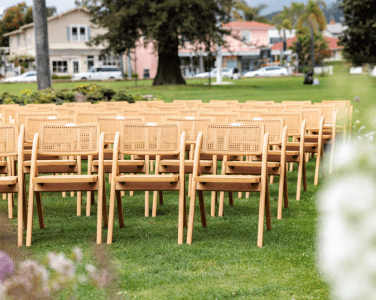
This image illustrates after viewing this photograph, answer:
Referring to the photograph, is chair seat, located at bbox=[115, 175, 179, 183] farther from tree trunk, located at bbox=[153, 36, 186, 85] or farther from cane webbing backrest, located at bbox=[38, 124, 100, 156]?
tree trunk, located at bbox=[153, 36, 186, 85]

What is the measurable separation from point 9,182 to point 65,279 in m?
4.07

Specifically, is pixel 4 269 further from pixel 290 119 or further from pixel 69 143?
pixel 290 119

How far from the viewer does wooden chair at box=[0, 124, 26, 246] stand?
15.6 ft

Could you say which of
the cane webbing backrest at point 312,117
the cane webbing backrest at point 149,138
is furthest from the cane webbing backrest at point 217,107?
the cane webbing backrest at point 149,138

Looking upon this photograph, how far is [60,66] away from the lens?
65875 millimetres

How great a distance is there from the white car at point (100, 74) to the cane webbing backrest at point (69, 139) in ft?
175

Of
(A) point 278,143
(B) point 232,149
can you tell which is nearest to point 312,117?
(A) point 278,143

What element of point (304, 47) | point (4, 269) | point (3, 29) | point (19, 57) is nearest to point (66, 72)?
point (19, 57)

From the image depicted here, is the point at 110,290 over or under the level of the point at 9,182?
over

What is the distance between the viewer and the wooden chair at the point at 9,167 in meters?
4.75

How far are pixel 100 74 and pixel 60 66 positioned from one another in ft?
30.2

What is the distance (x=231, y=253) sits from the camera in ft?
14.8

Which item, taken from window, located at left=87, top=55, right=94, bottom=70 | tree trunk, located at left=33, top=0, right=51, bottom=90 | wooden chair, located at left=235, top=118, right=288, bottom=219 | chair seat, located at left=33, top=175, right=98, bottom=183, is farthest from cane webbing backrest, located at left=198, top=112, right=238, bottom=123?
window, located at left=87, top=55, right=94, bottom=70

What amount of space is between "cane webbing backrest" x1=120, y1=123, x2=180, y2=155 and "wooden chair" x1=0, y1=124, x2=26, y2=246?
94cm
